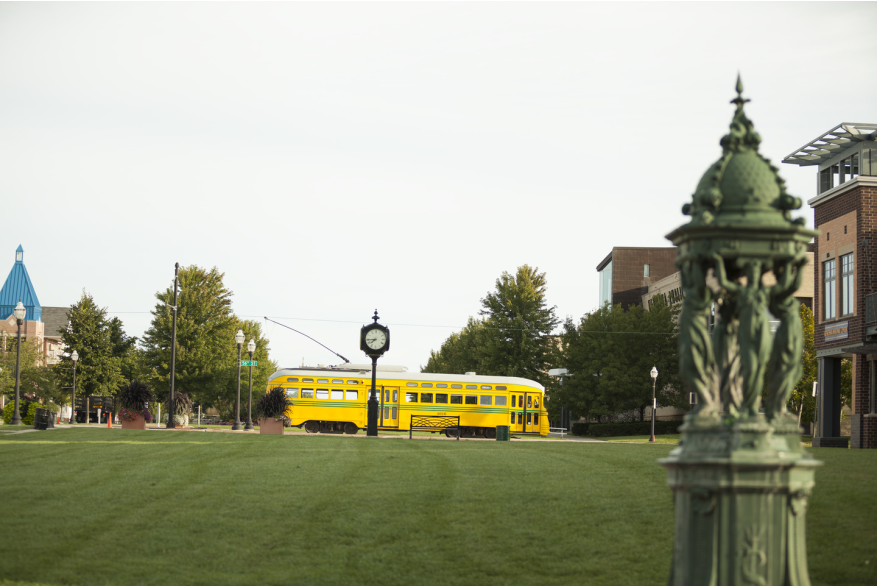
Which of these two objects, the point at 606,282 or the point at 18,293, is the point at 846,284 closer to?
the point at 606,282

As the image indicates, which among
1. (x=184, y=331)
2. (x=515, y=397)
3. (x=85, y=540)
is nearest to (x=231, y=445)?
(x=85, y=540)

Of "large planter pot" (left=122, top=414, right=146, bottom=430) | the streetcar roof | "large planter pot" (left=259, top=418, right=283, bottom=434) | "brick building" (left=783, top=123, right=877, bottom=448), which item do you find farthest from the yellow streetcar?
"brick building" (left=783, top=123, right=877, bottom=448)

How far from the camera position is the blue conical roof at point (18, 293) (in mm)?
135375

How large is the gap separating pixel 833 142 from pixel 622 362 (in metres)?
22.6

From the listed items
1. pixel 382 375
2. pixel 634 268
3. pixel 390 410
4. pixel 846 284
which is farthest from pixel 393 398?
pixel 634 268

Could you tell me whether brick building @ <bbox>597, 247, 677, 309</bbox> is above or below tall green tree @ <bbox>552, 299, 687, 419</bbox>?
above

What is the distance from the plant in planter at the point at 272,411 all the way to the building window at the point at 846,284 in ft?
72.6

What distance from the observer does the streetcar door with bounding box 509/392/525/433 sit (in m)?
41.9

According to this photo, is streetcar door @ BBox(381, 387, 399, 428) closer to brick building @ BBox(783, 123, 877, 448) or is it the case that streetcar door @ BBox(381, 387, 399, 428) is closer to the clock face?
the clock face

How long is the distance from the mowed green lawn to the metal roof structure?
19.4 m

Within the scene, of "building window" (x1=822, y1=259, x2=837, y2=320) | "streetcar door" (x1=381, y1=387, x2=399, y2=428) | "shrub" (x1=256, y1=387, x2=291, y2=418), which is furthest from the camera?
"streetcar door" (x1=381, y1=387, x2=399, y2=428)

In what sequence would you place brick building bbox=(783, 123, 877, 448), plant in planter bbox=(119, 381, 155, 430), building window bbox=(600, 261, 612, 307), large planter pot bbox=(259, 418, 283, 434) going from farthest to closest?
1. building window bbox=(600, 261, 612, 307)
2. plant in planter bbox=(119, 381, 155, 430)
3. large planter pot bbox=(259, 418, 283, 434)
4. brick building bbox=(783, 123, 877, 448)

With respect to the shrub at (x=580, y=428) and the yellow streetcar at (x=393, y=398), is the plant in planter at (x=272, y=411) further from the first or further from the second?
the shrub at (x=580, y=428)

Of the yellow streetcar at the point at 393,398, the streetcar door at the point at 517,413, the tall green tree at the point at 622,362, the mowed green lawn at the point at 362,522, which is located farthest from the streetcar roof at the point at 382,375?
the mowed green lawn at the point at 362,522
